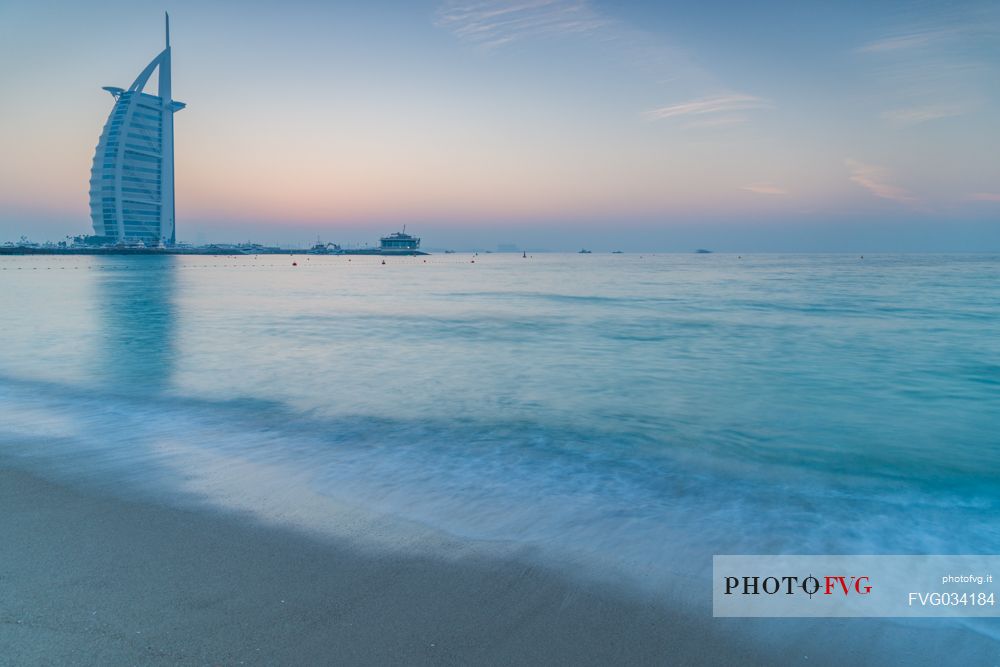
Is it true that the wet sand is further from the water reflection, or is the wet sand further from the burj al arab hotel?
the burj al arab hotel

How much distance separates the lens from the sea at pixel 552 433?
570cm

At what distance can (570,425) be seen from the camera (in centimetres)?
992

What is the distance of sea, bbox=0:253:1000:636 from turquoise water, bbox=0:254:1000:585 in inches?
1.8

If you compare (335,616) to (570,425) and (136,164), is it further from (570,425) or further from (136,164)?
(136,164)

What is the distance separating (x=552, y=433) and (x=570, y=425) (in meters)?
0.68

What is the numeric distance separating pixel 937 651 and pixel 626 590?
1.89 metres

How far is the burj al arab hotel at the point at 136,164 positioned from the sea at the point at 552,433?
167 metres

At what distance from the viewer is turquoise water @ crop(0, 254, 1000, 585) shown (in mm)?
5887

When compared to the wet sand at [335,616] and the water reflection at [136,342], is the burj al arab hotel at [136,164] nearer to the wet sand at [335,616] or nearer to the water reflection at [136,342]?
the water reflection at [136,342]

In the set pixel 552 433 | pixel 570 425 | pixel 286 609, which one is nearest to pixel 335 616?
pixel 286 609

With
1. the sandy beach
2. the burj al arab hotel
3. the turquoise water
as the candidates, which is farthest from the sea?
the burj al arab hotel

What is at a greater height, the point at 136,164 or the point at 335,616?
the point at 136,164

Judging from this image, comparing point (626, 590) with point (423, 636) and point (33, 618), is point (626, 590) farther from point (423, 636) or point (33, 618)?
point (33, 618)

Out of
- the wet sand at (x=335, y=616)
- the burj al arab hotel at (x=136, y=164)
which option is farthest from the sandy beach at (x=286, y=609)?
the burj al arab hotel at (x=136, y=164)
